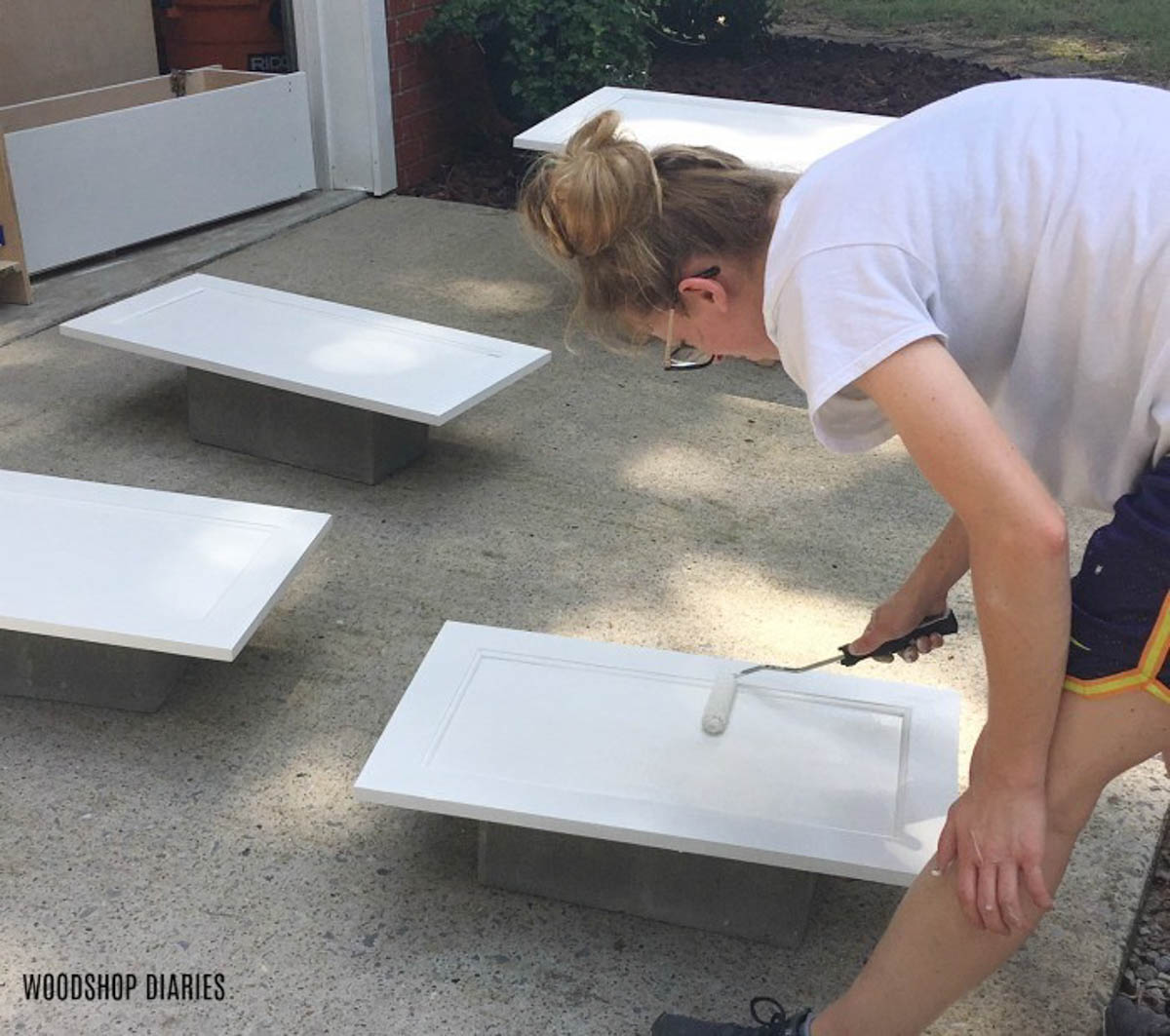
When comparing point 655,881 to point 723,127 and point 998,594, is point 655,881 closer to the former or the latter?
point 998,594

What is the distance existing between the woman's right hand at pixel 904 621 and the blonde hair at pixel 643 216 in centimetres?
65

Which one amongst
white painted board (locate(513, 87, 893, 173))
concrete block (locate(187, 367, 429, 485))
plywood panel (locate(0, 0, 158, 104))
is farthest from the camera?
plywood panel (locate(0, 0, 158, 104))

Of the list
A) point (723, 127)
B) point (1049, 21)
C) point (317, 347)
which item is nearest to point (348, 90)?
point (723, 127)

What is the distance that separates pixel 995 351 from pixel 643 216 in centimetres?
41

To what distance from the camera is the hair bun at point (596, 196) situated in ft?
5.04

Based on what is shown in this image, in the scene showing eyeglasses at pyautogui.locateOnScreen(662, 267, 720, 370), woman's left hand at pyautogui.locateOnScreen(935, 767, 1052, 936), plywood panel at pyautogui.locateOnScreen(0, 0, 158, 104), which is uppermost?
eyeglasses at pyautogui.locateOnScreen(662, 267, 720, 370)

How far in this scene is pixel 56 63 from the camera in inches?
218

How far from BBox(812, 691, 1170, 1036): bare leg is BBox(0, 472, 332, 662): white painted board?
1.16m

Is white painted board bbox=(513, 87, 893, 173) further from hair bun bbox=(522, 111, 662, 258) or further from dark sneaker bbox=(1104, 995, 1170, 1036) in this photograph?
dark sneaker bbox=(1104, 995, 1170, 1036)

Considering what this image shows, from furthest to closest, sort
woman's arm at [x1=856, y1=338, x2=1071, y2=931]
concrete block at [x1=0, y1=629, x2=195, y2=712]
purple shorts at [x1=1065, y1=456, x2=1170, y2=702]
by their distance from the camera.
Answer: concrete block at [x1=0, y1=629, x2=195, y2=712] < purple shorts at [x1=1065, y1=456, x2=1170, y2=702] < woman's arm at [x1=856, y1=338, x2=1071, y2=931]

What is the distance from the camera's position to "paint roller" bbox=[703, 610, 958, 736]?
78.7 inches

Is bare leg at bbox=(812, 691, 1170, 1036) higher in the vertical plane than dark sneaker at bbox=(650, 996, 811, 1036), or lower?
higher

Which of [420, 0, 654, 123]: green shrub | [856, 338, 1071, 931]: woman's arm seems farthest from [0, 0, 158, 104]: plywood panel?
[856, 338, 1071, 931]: woman's arm

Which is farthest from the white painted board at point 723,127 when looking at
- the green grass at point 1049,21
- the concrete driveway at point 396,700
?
the green grass at point 1049,21
